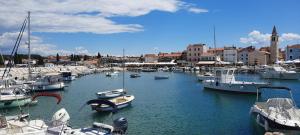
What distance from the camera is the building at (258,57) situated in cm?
15200

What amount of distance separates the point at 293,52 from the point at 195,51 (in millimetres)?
47723

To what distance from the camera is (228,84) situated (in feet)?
184

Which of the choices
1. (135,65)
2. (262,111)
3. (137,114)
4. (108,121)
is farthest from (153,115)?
(135,65)

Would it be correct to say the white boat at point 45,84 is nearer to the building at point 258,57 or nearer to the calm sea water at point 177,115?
the calm sea water at point 177,115

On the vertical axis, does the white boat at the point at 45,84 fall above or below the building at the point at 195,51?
below

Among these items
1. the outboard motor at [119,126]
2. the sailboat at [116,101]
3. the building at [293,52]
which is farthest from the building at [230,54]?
the outboard motor at [119,126]

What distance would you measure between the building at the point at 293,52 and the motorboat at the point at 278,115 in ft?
468

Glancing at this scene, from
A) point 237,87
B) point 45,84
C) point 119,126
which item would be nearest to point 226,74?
point 237,87

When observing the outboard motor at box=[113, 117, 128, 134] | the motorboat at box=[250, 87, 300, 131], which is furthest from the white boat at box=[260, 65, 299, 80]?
the outboard motor at box=[113, 117, 128, 134]

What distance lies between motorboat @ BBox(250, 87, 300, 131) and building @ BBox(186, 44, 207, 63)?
144063 millimetres

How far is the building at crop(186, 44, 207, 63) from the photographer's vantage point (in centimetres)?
17225

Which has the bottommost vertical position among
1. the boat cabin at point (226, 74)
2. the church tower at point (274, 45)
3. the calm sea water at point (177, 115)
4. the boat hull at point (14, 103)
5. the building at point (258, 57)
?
the calm sea water at point (177, 115)

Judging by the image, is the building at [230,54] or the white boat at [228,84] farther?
the building at [230,54]

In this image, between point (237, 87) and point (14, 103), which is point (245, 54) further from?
point (14, 103)
